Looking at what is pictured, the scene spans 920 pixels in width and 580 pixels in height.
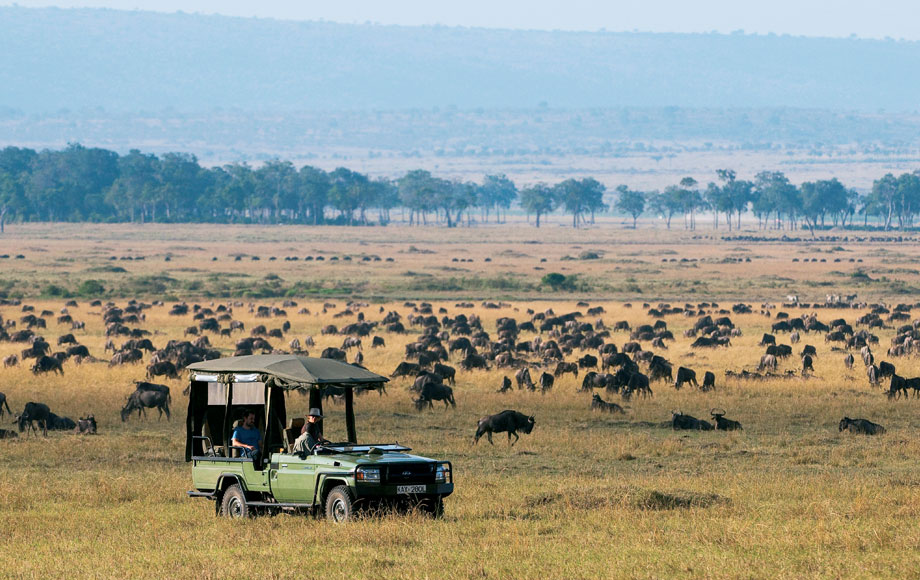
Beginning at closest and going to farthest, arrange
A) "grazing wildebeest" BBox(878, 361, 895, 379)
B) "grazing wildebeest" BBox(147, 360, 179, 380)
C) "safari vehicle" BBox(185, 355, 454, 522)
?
1. "safari vehicle" BBox(185, 355, 454, 522)
2. "grazing wildebeest" BBox(878, 361, 895, 379)
3. "grazing wildebeest" BBox(147, 360, 179, 380)

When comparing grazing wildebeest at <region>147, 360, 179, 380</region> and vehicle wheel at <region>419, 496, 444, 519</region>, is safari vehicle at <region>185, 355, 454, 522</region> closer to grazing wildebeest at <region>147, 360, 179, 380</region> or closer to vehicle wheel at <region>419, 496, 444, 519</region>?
vehicle wheel at <region>419, 496, 444, 519</region>

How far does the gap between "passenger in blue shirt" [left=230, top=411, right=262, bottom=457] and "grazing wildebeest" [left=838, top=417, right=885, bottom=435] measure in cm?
1480

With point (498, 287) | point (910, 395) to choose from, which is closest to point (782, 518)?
point (910, 395)

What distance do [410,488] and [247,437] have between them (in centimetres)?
242

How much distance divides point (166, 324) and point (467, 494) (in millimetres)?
41132

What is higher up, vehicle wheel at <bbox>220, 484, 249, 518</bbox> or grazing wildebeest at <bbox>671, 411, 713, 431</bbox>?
vehicle wheel at <bbox>220, 484, 249, 518</bbox>

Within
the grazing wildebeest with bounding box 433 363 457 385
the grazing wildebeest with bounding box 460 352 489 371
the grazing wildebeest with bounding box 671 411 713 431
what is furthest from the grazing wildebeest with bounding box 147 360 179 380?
the grazing wildebeest with bounding box 671 411 713 431

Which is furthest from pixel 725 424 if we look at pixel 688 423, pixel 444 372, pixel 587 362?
pixel 587 362

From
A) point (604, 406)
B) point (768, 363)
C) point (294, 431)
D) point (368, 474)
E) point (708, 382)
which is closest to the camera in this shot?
point (368, 474)

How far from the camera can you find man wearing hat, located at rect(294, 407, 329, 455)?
16328 mm

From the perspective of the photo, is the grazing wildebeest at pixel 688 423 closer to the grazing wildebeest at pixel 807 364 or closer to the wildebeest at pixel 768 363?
the grazing wildebeest at pixel 807 364

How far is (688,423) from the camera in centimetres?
2855

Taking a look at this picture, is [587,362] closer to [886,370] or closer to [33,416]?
[886,370]

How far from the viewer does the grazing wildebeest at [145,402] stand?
29766 mm
